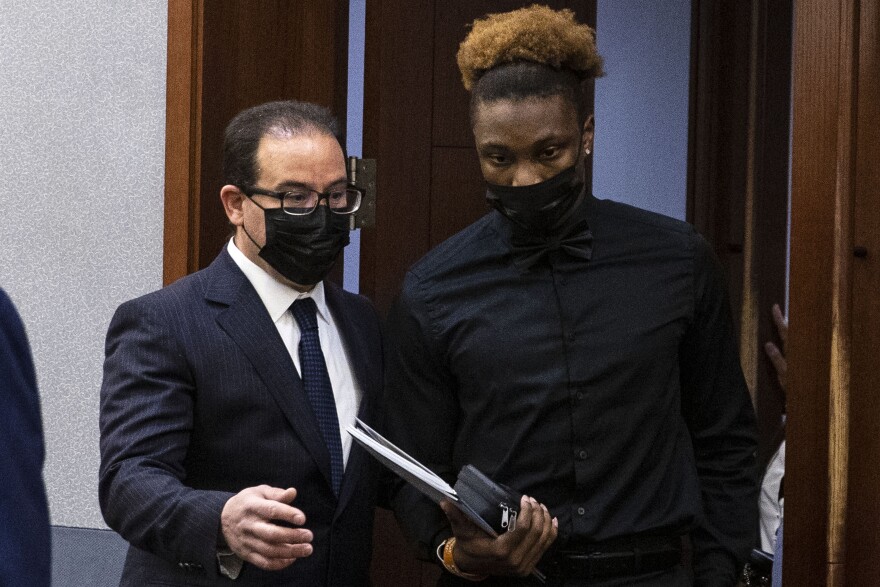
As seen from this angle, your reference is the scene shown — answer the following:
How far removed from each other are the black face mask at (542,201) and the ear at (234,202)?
532 millimetres

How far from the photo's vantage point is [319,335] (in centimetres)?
274

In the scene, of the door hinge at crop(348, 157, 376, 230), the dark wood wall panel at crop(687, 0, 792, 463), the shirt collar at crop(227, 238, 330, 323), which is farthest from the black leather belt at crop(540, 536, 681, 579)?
the dark wood wall panel at crop(687, 0, 792, 463)

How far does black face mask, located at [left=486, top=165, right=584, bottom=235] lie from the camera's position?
255 centimetres

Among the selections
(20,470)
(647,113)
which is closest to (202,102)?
(20,470)

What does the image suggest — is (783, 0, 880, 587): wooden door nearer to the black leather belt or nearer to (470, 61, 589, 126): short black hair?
the black leather belt

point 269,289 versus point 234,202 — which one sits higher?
point 234,202

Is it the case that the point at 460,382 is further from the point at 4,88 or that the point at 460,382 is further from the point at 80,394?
the point at 4,88

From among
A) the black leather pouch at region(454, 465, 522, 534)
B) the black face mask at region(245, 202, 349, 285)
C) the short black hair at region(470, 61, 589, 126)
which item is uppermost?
the short black hair at region(470, 61, 589, 126)

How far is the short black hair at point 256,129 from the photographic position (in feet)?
9.02

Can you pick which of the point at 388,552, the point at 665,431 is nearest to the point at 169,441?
the point at 665,431

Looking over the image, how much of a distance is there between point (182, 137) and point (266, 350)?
33.4 inches

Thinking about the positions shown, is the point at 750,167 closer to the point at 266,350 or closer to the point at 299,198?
the point at 299,198

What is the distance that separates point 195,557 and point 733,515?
1.04 metres

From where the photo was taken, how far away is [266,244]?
2.69 metres
